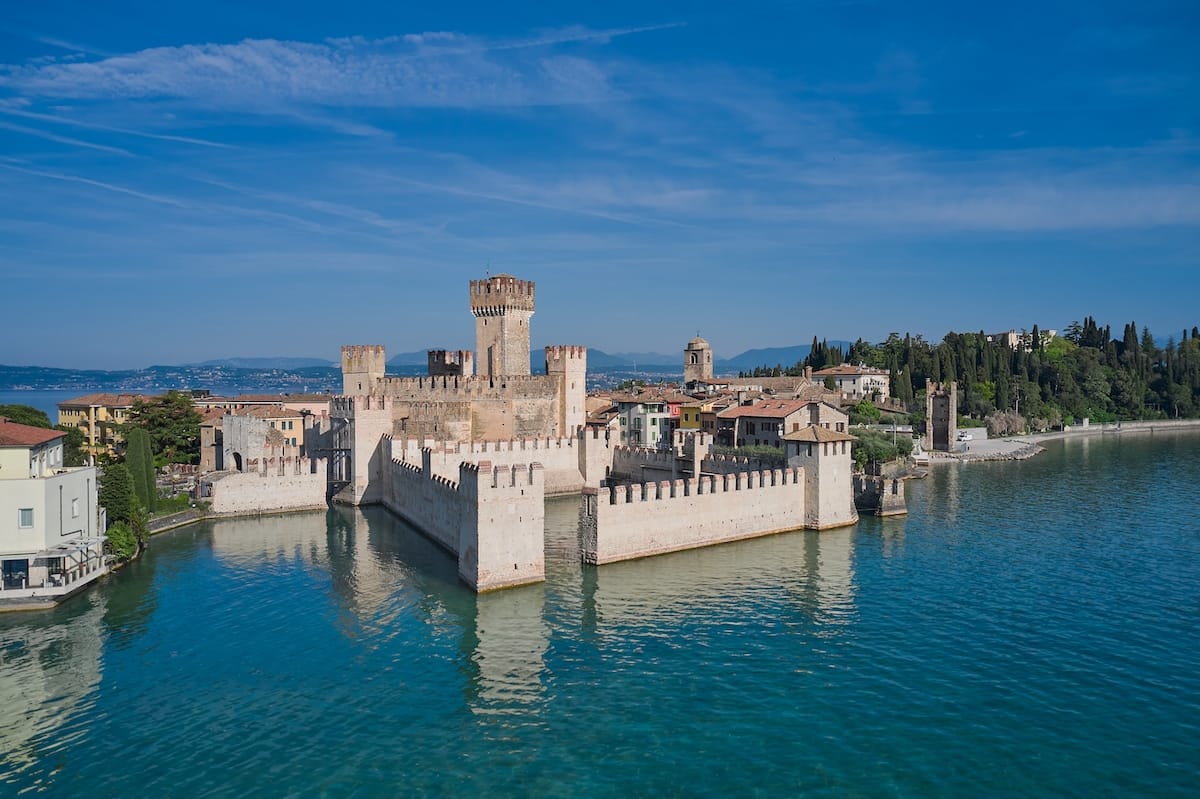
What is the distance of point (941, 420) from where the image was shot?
6694cm

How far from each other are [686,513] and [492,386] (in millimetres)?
16359

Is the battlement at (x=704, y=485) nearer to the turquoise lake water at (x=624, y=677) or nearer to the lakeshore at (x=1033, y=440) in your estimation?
the turquoise lake water at (x=624, y=677)

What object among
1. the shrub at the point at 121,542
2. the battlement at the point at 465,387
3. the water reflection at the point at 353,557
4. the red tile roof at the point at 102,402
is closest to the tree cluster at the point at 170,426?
the red tile roof at the point at 102,402

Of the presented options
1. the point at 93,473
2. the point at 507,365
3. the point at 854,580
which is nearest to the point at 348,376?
the point at 507,365

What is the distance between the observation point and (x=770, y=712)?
15.5 m

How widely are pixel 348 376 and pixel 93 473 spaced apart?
1799 cm

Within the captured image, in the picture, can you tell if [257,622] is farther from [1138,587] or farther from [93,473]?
[1138,587]

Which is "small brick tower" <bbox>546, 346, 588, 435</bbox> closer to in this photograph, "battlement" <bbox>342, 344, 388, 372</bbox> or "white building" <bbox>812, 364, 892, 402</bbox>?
"battlement" <bbox>342, 344, 388, 372</bbox>

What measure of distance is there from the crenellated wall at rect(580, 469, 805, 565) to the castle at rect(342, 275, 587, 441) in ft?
46.8

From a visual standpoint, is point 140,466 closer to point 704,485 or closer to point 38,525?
point 38,525

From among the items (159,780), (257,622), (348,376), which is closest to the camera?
(159,780)

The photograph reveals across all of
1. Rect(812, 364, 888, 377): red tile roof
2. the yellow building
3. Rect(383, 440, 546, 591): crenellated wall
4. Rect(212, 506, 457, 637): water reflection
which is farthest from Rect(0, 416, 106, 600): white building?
Rect(812, 364, 888, 377): red tile roof

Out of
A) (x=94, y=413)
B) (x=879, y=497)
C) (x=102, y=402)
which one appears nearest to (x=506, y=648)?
(x=879, y=497)

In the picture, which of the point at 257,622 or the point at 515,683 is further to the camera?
the point at 257,622
